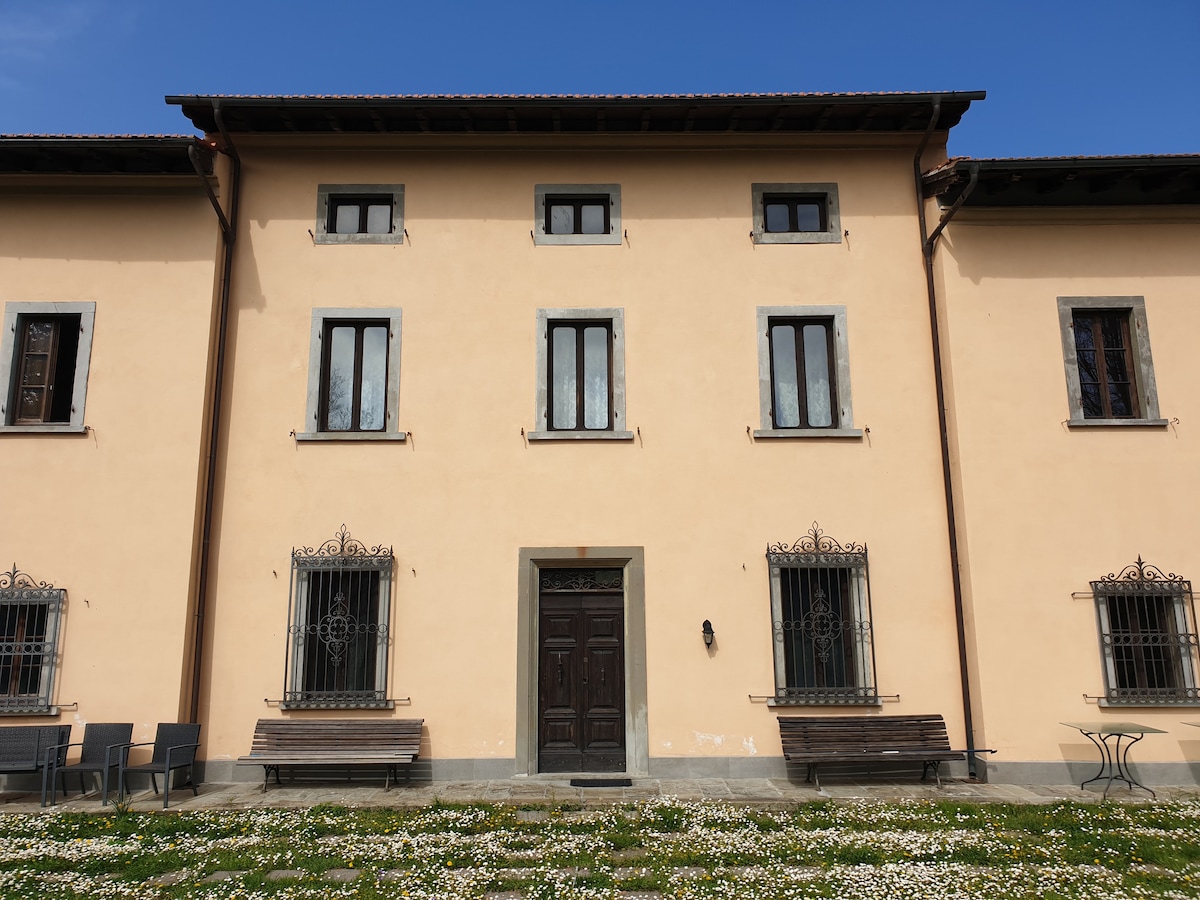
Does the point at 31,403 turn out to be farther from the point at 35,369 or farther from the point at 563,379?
the point at 563,379

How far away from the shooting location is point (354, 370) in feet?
34.8

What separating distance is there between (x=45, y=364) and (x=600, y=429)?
6600 millimetres

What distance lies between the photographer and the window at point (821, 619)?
388 inches

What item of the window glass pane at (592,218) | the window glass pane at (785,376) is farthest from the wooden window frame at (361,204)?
the window glass pane at (785,376)

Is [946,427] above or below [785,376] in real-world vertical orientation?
below

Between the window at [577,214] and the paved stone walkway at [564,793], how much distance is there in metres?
6.32

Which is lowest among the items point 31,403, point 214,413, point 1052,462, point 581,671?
point 581,671

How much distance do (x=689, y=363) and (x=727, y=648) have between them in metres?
3.35

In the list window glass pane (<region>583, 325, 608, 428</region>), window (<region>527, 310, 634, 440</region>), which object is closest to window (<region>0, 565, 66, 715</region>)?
window (<region>527, 310, 634, 440</region>)

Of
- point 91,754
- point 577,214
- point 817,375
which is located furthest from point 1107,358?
point 91,754

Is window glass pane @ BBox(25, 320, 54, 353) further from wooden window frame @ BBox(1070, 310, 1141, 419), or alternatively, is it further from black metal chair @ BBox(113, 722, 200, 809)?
wooden window frame @ BBox(1070, 310, 1141, 419)

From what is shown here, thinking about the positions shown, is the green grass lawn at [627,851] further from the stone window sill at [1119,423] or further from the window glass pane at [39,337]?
the window glass pane at [39,337]

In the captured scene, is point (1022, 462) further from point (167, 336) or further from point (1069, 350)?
point (167, 336)

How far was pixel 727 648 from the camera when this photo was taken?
989 centimetres
